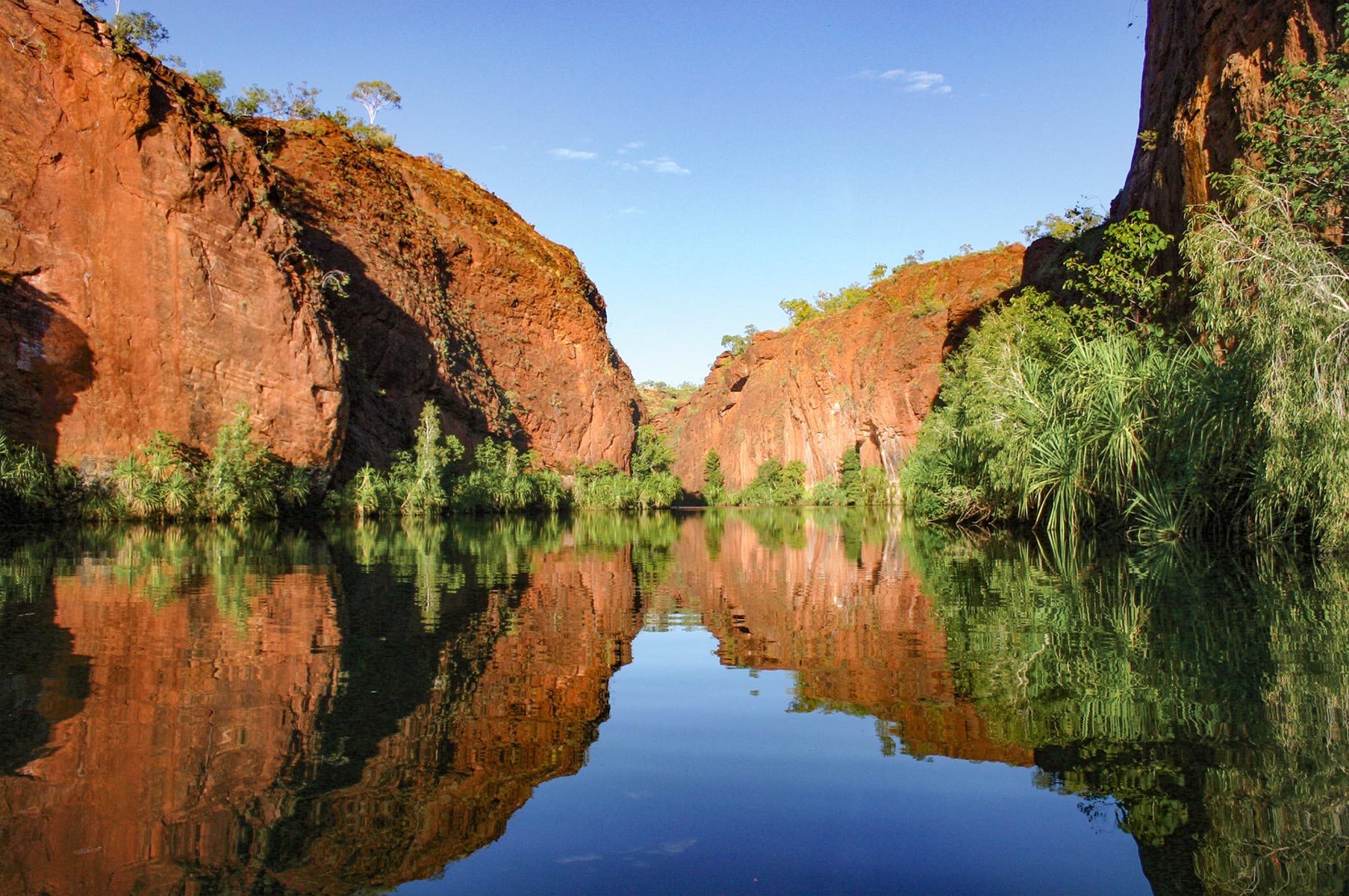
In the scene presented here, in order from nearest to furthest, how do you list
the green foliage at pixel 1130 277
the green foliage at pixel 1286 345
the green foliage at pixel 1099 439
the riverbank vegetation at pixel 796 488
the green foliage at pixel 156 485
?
1. the green foliage at pixel 1286 345
2. the green foliage at pixel 1099 439
3. the green foliage at pixel 1130 277
4. the green foliage at pixel 156 485
5. the riverbank vegetation at pixel 796 488

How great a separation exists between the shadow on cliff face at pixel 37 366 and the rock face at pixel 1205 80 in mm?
35184

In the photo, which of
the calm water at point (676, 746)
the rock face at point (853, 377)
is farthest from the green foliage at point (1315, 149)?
the rock face at point (853, 377)

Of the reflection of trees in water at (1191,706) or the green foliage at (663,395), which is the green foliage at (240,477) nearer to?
the reflection of trees in water at (1191,706)

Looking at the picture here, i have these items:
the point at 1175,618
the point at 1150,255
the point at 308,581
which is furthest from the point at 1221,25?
the point at 308,581

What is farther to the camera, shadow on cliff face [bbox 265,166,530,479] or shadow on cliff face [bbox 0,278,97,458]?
shadow on cliff face [bbox 265,166,530,479]

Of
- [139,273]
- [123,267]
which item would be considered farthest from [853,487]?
[123,267]

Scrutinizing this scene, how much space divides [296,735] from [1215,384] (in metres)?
14.5

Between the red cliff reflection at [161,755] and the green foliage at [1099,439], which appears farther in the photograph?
the green foliage at [1099,439]

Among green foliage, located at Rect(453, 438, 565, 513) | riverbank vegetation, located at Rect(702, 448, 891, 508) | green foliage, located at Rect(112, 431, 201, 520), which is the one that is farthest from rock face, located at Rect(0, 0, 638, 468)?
riverbank vegetation, located at Rect(702, 448, 891, 508)

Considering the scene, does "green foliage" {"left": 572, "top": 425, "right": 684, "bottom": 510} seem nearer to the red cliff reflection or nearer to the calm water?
the calm water

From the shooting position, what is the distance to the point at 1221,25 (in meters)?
22.1

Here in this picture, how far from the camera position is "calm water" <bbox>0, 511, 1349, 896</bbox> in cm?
310

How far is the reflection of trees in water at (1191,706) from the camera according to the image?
10.4 feet

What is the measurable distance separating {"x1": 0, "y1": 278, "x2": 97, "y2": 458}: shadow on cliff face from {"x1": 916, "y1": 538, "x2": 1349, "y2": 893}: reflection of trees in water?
102 ft
